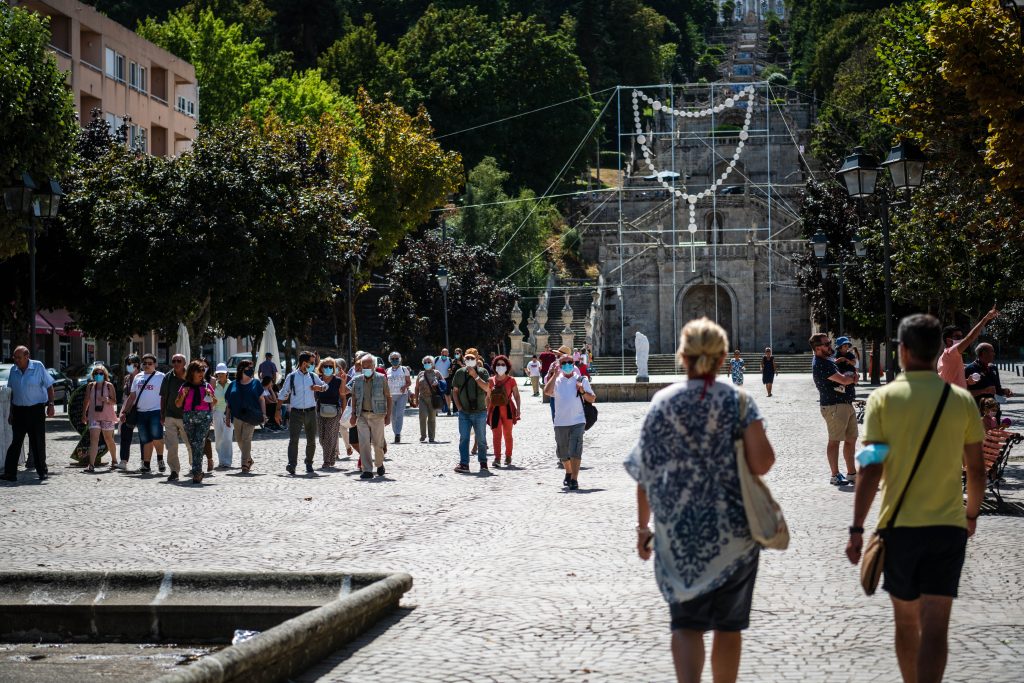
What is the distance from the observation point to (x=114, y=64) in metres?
51.3

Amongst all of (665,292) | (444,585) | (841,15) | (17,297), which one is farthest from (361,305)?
(444,585)

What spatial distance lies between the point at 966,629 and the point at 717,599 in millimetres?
2756

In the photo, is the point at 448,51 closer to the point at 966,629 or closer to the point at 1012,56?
the point at 1012,56

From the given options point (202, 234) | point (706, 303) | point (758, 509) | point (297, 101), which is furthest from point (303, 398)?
point (706, 303)

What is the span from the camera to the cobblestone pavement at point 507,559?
702 centimetres

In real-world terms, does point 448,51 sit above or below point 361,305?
above

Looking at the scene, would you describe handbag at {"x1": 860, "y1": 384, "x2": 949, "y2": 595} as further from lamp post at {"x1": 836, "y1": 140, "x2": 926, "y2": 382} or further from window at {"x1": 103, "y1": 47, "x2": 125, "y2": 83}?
window at {"x1": 103, "y1": 47, "x2": 125, "y2": 83}

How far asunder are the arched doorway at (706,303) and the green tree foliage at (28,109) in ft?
152

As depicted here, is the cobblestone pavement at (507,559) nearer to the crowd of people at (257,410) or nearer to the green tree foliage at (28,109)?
the crowd of people at (257,410)

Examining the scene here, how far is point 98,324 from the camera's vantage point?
108 feet

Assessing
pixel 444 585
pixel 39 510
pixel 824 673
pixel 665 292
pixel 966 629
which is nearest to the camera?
pixel 824 673

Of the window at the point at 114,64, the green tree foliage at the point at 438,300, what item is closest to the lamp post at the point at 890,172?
the window at the point at 114,64

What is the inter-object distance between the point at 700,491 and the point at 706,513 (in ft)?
0.29

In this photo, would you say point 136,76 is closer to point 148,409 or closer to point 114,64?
point 114,64
